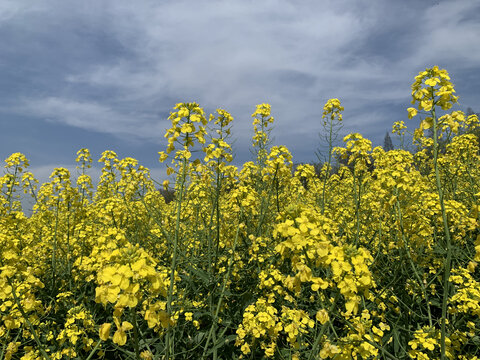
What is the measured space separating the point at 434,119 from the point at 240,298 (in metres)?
3.36

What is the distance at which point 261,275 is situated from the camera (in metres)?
3.64

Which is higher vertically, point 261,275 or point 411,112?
point 411,112

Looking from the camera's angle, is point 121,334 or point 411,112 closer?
point 121,334

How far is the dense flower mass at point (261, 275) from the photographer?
5.78 feet

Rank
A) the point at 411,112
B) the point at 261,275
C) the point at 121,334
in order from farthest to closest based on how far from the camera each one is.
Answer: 1. the point at 261,275
2. the point at 411,112
3. the point at 121,334

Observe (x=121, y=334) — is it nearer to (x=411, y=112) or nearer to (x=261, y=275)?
(x=261, y=275)

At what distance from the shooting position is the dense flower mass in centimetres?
176

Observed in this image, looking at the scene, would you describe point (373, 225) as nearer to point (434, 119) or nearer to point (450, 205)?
point (450, 205)

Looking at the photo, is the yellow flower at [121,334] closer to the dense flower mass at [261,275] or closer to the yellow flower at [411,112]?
the dense flower mass at [261,275]

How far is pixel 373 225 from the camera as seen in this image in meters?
4.95

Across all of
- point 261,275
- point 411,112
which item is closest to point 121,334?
point 261,275

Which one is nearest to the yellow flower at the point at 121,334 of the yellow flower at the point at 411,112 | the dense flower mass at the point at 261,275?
the dense flower mass at the point at 261,275

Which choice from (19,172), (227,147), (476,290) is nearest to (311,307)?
(476,290)

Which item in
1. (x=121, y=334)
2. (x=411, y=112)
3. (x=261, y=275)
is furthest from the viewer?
(x=261, y=275)
